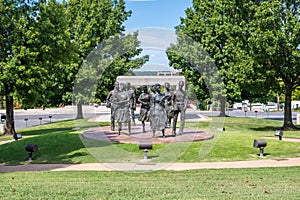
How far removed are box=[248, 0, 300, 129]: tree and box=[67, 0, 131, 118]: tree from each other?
14987 mm

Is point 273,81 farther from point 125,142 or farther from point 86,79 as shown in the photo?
point 86,79

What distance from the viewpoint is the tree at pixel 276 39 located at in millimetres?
23391

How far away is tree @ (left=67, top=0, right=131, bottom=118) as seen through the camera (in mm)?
34991

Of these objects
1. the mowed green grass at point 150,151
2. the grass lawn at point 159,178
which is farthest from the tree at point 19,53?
the grass lawn at point 159,178

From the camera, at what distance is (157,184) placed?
31.5ft

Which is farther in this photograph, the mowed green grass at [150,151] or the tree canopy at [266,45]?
the tree canopy at [266,45]

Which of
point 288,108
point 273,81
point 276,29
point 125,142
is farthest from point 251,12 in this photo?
point 125,142

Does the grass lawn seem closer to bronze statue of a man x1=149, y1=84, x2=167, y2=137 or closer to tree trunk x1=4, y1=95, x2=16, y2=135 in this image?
bronze statue of a man x1=149, y1=84, x2=167, y2=137

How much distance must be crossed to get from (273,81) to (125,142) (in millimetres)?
12674

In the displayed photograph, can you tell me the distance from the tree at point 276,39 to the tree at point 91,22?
49.2 ft

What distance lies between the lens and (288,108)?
1046 inches

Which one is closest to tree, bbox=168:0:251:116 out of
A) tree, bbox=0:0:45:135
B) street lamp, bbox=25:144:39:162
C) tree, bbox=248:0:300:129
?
tree, bbox=248:0:300:129

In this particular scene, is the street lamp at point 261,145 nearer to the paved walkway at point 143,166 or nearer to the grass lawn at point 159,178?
the grass lawn at point 159,178

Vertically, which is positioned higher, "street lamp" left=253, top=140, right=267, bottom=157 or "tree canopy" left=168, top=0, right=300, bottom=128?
"tree canopy" left=168, top=0, right=300, bottom=128
